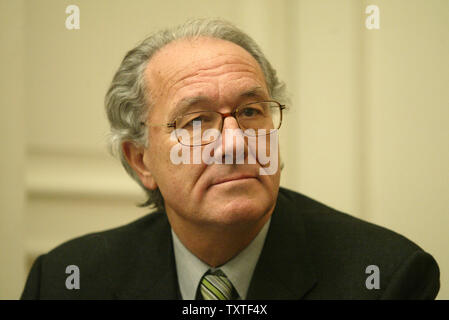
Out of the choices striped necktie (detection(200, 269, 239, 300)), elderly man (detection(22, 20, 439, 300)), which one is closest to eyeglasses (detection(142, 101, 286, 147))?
elderly man (detection(22, 20, 439, 300))

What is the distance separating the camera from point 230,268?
126 centimetres

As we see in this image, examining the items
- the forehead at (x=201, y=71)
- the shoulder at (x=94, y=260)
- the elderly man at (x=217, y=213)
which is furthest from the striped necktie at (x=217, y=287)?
the forehead at (x=201, y=71)

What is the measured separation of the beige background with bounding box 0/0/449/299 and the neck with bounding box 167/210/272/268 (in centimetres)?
60

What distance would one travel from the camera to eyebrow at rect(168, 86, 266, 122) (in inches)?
45.4

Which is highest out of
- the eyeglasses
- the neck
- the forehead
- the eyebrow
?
the forehead

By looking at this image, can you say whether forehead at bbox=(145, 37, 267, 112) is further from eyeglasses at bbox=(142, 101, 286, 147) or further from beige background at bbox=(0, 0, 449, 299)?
beige background at bbox=(0, 0, 449, 299)

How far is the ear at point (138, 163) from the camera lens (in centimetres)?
138

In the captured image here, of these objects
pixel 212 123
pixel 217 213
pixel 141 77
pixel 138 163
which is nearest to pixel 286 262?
pixel 217 213

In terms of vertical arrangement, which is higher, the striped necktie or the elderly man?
the elderly man

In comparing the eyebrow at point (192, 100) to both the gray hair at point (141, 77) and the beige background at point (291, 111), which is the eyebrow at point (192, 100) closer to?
the gray hair at point (141, 77)

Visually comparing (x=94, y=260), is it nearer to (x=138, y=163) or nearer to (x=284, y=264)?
(x=138, y=163)

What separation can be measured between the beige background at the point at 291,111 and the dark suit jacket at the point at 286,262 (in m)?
0.37

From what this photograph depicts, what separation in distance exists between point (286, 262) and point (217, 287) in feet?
0.70
